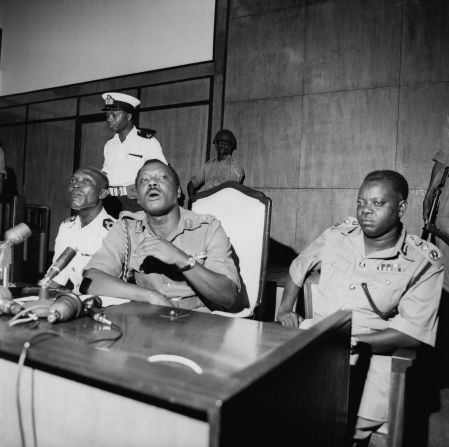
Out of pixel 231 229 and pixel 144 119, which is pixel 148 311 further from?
pixel 144 119

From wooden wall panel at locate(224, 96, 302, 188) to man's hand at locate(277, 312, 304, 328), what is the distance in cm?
275

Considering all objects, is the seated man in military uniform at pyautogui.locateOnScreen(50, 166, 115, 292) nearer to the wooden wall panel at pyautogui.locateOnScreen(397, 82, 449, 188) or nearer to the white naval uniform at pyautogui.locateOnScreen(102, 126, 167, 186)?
the white naval uniform at pyautogui.locateOnScreen(102, 126, 167, 186)

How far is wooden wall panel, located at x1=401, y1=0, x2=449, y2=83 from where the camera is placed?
373cm

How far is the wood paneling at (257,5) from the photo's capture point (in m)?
4.43

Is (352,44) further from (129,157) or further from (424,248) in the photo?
(424,248)

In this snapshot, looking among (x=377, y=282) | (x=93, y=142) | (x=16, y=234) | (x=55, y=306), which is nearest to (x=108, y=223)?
(x=16, y=234)

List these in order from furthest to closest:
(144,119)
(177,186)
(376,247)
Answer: (144,119), (177,186), (376,247)

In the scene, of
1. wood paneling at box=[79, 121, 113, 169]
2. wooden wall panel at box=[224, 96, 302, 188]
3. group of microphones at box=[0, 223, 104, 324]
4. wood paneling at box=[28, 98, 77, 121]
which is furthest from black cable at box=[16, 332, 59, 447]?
wood paneling at box=[28, 98, 77, 121]

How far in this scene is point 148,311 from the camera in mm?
1267

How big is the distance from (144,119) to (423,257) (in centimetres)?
437

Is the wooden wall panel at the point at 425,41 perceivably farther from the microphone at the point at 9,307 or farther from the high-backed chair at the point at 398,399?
the microphone at the point at 9,307

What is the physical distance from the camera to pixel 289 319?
5.90 ft

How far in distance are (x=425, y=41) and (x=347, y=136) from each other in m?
1.05

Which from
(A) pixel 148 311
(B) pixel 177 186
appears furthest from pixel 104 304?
(B) pixel 177 186
